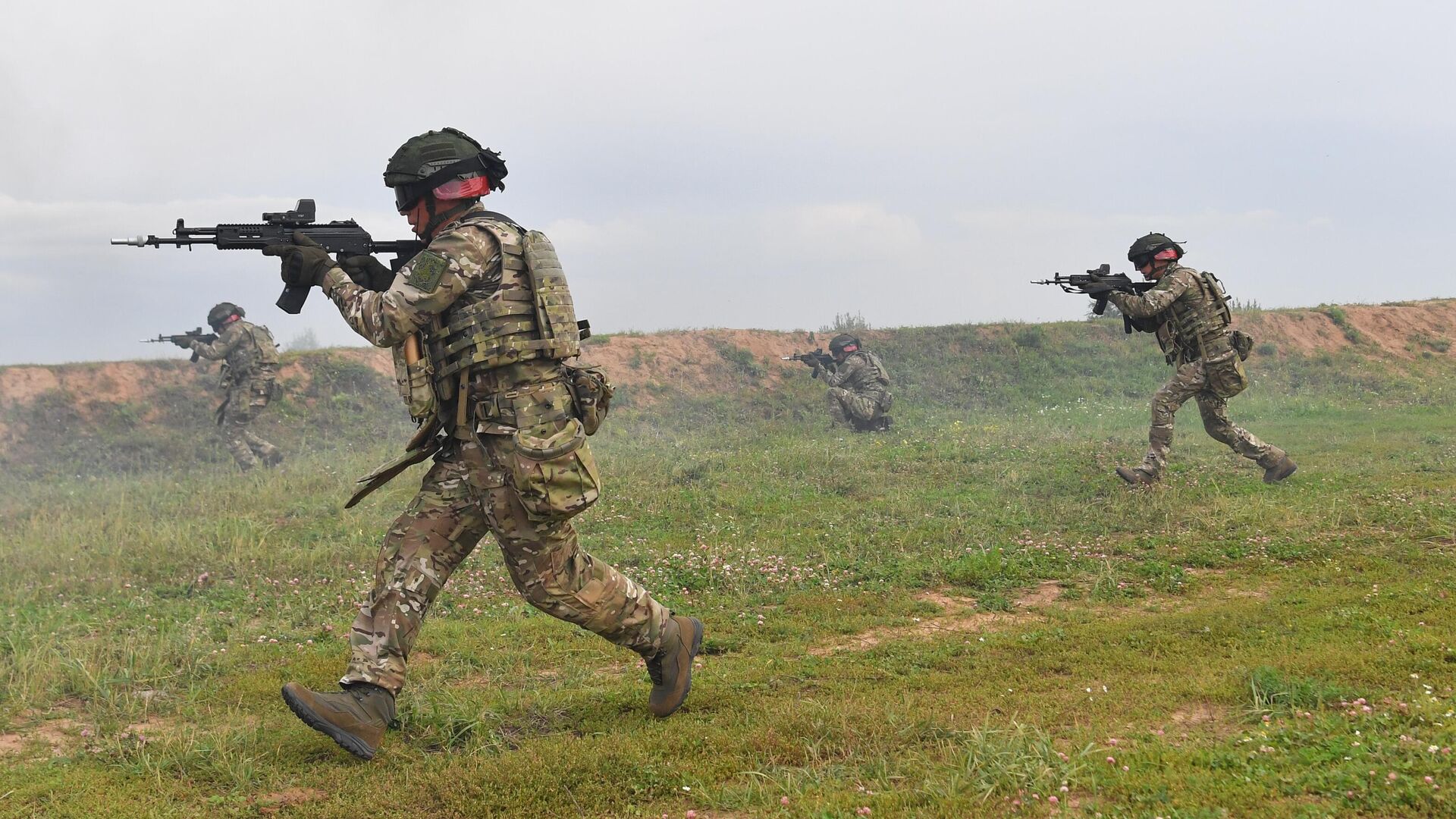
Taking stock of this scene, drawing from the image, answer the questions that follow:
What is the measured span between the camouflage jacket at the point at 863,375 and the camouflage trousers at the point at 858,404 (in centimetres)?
7

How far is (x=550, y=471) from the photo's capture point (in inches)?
159

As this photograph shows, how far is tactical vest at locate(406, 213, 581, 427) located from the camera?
13.4ft

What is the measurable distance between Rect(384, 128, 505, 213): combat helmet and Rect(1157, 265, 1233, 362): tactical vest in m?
7.57

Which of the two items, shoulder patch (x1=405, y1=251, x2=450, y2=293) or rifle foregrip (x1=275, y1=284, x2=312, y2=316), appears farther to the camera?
rifle foregrip (x1=275, y1=284, x2=312, y2=316)

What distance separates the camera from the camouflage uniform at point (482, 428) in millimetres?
3998

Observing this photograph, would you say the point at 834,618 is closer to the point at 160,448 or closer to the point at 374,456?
the point at 374,456

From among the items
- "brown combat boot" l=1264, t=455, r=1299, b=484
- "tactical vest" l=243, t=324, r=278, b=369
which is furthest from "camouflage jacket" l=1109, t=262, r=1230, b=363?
"tactical vest" l=243, t=324, r=278, b=369

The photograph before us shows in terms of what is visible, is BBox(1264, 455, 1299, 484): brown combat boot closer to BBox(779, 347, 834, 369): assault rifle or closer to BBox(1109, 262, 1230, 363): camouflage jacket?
BBox(1109, 262, 1230, 363): camouflage jacket

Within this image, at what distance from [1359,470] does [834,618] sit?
6.83m

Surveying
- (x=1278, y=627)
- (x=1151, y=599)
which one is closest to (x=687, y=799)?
(x=1278, y=627)

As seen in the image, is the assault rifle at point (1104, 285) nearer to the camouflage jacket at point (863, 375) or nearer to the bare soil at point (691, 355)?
the camouflage jacket at point (863, 375)

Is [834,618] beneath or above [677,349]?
beneath

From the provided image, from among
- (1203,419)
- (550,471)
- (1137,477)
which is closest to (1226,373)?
(1203,419)

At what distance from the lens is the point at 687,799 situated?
3479 millimetres
